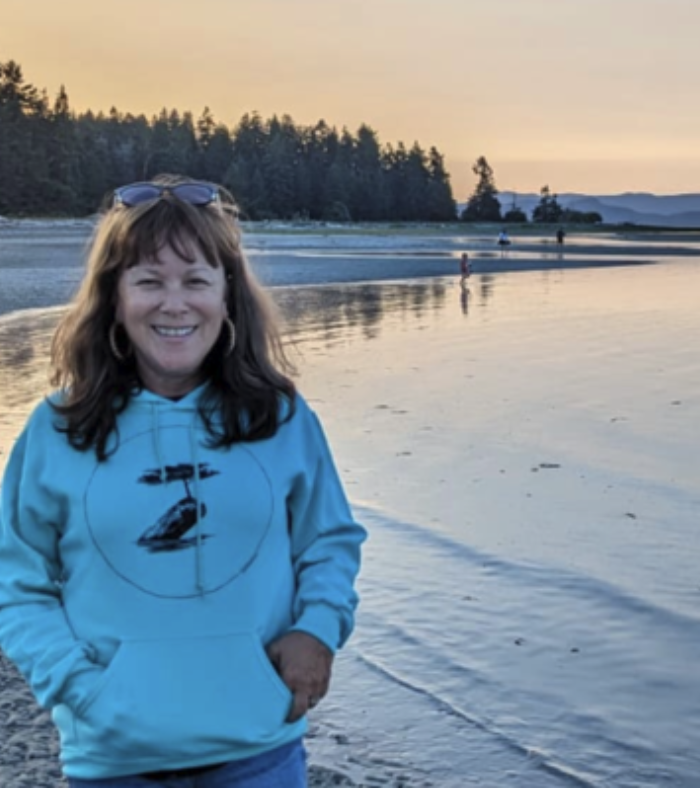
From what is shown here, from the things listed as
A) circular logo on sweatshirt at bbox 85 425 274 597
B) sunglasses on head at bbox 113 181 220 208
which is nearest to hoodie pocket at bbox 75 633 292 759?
circular logo on sweatshirt at bbox 85 425 274 597

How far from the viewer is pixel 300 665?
2.10m

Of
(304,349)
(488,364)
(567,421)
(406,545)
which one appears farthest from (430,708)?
(304,349)

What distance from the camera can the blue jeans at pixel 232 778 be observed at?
2.04 m

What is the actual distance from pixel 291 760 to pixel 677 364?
13717mm

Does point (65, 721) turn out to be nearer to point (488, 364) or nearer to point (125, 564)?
point (125, 564)

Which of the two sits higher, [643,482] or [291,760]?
[291,760]

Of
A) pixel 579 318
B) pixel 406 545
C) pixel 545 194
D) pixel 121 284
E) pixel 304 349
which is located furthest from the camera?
pixel 545 194

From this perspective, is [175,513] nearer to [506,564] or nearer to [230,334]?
[230,334]

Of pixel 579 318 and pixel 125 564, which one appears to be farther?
pixel 579 318

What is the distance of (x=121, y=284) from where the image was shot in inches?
87.0

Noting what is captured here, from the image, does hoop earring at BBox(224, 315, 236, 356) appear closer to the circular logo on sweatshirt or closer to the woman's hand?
the circular logo on sweatshirt

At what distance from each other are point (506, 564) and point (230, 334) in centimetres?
469

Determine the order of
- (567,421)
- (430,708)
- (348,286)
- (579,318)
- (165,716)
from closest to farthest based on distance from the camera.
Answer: (165,716) < (430,708) < (567,421) < (579,318) < (348,286)

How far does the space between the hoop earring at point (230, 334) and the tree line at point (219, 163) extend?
9333cm
